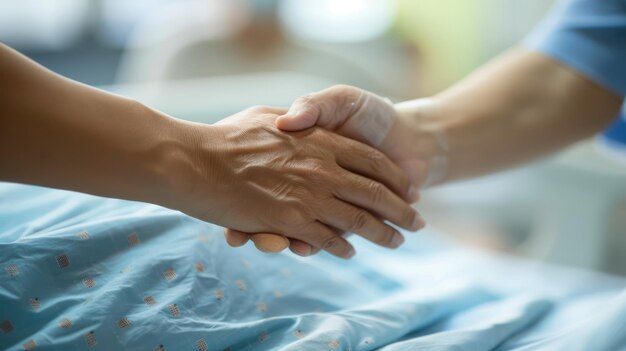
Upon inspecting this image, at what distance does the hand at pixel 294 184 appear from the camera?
2.91 feet

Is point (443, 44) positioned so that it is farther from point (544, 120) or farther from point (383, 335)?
point (383, 335)

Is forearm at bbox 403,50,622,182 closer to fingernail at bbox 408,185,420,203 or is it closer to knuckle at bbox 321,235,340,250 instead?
fingernail at bbox 408,185,420,203

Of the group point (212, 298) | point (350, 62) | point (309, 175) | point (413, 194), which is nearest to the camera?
point (212, 298)

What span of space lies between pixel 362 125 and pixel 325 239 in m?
0.20

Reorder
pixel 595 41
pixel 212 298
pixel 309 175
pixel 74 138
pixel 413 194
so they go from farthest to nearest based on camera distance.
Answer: pixel 595 41 → pixel 413 194 → pixel 309 175 → pixel 212 298 → pixel 74 138

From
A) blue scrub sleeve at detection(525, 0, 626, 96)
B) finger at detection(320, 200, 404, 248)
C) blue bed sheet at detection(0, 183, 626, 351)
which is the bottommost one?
blue bed sheet at detection(0, 183, 626, 351)

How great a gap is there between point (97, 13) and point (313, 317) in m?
3.17

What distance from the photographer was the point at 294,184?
37.8 inches

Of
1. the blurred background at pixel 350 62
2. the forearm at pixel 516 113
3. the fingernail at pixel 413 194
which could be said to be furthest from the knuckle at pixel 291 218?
the blurred background at pixel 350 62

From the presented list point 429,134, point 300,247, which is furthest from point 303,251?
point 429,134

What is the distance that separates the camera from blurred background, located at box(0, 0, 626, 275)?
1.61 metres

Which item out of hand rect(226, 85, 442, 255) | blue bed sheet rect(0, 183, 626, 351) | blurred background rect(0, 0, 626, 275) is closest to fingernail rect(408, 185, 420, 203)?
A: hand rect(226, 85, 442, 255)

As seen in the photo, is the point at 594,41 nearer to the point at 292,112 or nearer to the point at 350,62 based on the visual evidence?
the point at 292,112

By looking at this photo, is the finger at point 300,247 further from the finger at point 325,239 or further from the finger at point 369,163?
the finger at point 369,163
